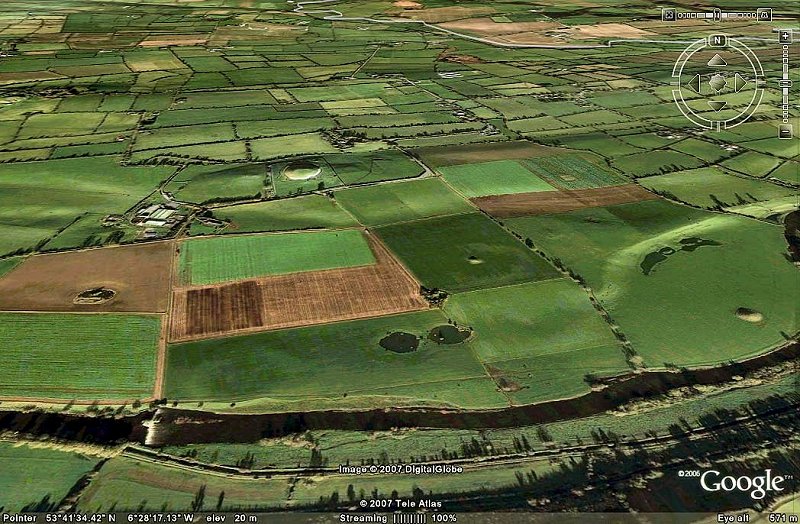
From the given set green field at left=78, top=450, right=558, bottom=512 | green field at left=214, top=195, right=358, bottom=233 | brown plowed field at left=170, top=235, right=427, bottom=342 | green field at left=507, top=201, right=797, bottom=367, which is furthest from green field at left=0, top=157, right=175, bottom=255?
green field at left=507, top=201, right=797, bottom=367

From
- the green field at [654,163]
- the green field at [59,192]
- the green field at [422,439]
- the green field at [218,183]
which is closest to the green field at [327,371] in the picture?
the green field at [422,439]

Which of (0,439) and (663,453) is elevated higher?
(0,439)

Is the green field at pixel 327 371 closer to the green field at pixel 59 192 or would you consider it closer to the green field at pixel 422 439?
the green field at pixel 422 439

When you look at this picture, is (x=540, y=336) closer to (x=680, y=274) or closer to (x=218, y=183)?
(x=680, y=274)

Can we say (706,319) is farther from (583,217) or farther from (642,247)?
(583,217)

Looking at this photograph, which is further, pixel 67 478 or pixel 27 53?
pixel 27 53

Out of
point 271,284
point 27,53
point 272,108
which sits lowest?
point 271,284

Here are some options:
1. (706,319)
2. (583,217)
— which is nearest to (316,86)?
(583,217)
